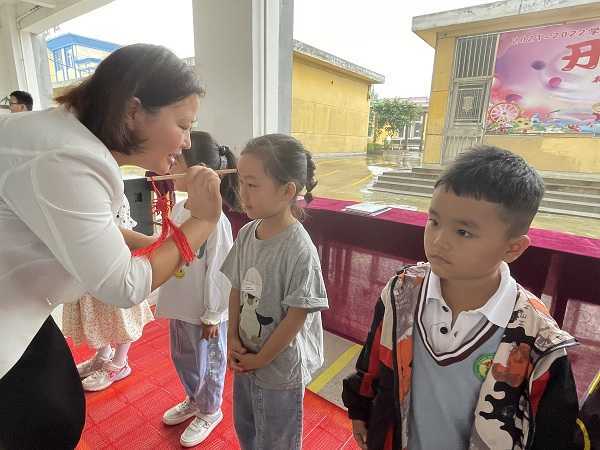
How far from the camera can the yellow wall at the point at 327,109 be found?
7.00ft

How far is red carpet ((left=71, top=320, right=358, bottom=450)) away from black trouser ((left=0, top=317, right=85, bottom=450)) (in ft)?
2.15

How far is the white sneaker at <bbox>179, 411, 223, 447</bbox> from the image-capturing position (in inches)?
56.1

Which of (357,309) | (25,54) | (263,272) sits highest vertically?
(25,54)

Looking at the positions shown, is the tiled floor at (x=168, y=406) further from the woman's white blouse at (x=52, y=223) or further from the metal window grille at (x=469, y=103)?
the woman's white blouse at (x=52, y=223)

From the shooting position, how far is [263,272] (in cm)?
105

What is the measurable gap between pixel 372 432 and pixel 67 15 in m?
4.82

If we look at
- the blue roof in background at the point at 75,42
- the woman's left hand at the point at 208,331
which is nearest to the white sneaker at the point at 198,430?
the woman's left hand at the point at 208,331

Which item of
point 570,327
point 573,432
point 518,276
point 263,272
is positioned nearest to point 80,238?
point 263,272

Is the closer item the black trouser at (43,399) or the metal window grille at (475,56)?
the black trouser at (43,399)

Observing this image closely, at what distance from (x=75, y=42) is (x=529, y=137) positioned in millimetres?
4657

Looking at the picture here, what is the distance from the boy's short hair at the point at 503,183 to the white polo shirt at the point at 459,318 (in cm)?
12

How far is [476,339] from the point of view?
719 millimetres

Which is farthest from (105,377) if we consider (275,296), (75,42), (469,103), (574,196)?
(75,42)

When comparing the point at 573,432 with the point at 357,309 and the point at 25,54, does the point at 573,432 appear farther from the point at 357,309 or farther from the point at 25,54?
the point at 25,54
